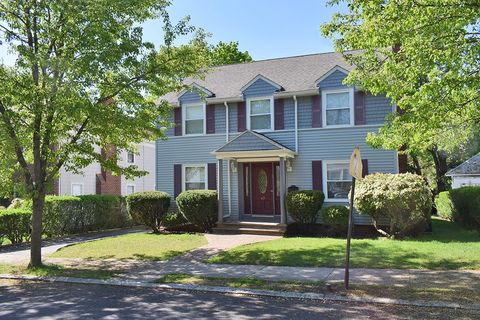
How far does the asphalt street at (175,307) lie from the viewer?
6.35 m

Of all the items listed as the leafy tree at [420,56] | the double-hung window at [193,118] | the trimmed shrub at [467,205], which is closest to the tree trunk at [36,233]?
the leafy tree at [420,56]

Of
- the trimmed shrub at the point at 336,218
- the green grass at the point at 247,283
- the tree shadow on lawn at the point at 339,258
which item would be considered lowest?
the green grass at the point at 247,283

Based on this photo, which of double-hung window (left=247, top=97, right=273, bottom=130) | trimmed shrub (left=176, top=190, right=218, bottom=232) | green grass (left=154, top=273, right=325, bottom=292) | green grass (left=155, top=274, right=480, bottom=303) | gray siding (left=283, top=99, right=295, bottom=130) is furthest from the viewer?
double-hung window (left=247, top=97, right=273, bottom=130)

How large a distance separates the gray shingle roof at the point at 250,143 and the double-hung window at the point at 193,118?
7.43ft

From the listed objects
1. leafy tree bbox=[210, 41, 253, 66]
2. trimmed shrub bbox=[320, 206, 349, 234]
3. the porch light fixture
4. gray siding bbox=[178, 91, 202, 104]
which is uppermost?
leafy tree bbox=[210, 41, 253, 66]

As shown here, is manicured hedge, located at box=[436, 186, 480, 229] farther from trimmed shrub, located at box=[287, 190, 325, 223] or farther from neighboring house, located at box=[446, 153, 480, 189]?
neighboring house, located at box=[446, 153, 480, 189]

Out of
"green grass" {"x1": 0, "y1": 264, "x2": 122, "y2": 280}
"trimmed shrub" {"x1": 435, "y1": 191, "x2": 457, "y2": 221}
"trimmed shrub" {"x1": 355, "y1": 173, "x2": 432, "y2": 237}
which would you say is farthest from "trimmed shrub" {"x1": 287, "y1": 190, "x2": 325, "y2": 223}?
"green grass" {"x1": 0, "y1": 264, "x2": 122, "y2": 280}

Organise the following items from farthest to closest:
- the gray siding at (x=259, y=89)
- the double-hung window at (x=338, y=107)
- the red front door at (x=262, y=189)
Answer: the red front door at (x=262, y=189), the gray siding at (x=259, y=89), the double-hung window at (x=338, y=107)

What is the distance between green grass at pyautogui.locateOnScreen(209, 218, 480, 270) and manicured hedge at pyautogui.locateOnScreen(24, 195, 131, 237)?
8.14m

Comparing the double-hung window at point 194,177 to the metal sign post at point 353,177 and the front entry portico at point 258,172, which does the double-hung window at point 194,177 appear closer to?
the front entry portico at point 258,172

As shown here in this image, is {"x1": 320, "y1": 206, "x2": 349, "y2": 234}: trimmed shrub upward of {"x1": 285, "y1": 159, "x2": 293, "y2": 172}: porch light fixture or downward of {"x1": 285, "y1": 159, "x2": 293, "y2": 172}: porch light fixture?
downward

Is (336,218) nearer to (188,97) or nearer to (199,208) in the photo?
(199,208)

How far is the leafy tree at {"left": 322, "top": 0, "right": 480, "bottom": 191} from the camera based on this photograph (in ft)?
27.1

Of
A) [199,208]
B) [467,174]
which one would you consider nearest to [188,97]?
[199,208]
